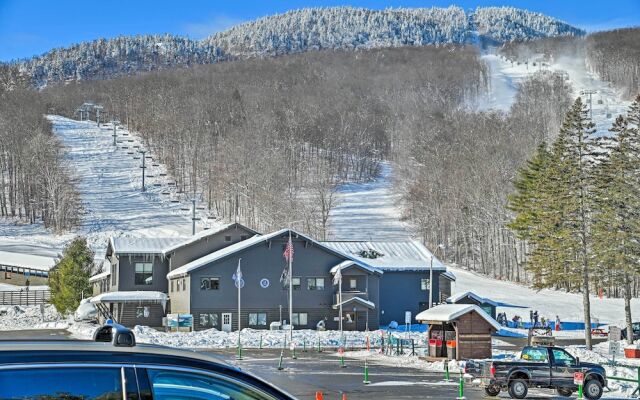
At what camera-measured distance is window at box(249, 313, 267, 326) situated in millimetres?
63875

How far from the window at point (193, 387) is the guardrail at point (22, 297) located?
78606 mm

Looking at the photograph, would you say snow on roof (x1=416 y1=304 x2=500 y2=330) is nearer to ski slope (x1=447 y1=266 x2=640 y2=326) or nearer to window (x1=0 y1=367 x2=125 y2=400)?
window (x1=0 y1=367 x2=125 y2=400)

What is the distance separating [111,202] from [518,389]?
119 metres

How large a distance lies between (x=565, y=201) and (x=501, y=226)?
58.8 metres

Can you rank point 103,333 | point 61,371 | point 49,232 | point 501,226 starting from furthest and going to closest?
1. point 49,232
2. point 501,226
3. point 103,333
4. point 61,371

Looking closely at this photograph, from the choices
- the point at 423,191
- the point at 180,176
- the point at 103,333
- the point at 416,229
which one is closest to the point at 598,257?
the point at 103,333

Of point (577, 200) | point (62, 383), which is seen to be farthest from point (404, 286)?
point (62, 383)

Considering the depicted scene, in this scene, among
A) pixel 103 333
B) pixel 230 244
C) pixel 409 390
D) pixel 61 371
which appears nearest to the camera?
pixel 61 371

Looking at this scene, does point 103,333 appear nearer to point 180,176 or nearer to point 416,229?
point 416,229

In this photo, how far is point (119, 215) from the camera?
429 ft

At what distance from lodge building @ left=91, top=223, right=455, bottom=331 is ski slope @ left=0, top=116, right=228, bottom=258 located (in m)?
42.7

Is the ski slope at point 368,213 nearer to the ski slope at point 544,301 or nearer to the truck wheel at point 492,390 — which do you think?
the ski slope at point 544,301

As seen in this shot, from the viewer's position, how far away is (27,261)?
9781cm

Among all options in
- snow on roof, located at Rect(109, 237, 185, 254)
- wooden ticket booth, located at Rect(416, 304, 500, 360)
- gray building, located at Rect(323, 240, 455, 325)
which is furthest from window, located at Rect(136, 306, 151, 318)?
wooden ticket booth, located at Rect(416, 304, 500, 360)
